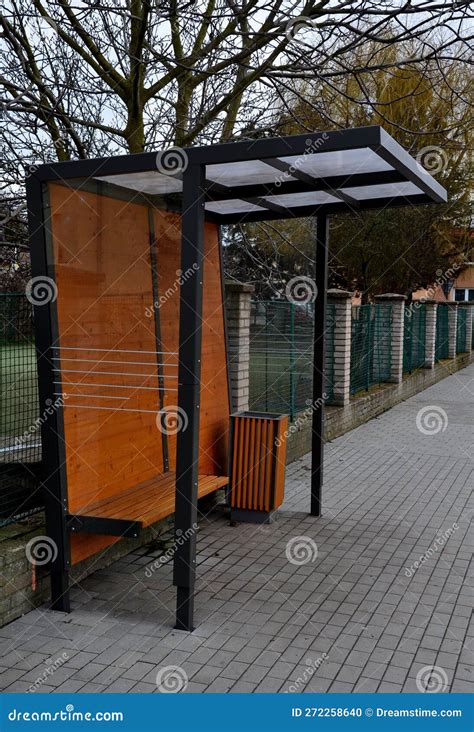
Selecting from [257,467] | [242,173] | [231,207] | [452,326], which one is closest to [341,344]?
[257,467]

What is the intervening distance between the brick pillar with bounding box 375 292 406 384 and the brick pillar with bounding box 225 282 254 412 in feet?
29.8

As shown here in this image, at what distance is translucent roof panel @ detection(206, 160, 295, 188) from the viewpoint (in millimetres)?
5117

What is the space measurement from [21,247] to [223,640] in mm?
5217

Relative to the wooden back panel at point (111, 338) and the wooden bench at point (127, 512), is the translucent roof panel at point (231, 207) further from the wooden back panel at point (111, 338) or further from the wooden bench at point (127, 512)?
the wooden bench at point (127, 512)

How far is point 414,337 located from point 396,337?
2.89m

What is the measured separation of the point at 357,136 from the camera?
4355 millimetres

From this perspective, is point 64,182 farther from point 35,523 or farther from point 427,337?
point 427,337

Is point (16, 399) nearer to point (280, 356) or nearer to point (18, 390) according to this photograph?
point (18, 390)

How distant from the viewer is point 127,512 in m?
5.30

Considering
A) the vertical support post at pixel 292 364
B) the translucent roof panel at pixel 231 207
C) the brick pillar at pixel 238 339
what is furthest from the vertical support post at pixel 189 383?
the vertical support post at pixel 292 364

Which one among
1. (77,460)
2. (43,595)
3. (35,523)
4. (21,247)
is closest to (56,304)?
(77,460)

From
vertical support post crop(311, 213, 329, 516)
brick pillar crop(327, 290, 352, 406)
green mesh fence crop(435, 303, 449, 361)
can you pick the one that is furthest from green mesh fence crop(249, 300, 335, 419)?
green mesh fence crop(435, 303, 449, 361)

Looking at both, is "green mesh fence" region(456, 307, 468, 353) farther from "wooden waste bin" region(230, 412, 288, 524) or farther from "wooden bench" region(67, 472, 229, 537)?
"wooden bench" region(67, 472, 229, 537)

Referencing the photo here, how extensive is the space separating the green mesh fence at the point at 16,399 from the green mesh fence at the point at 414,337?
14299mm
